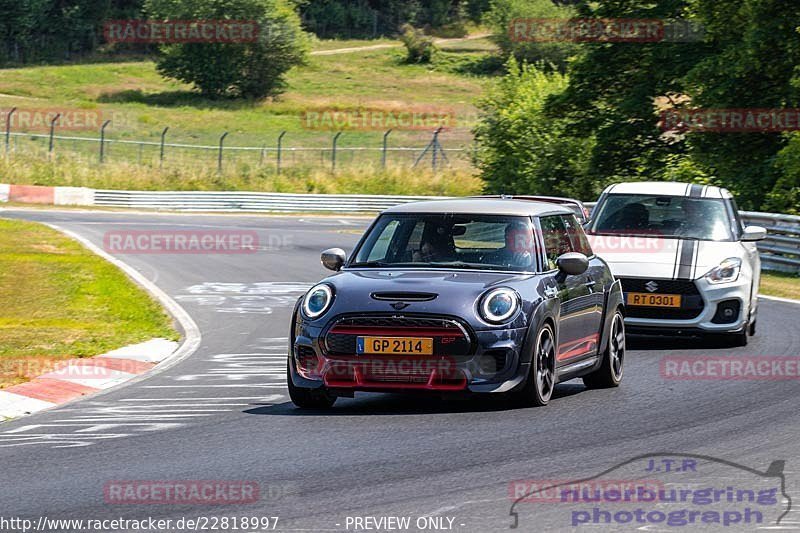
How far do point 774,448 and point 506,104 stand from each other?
3772cm

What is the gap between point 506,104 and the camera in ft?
150

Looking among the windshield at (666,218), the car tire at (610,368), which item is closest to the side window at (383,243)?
the car tire at (610,368)

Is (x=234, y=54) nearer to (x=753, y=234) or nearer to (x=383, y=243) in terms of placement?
(x=753, y=234)

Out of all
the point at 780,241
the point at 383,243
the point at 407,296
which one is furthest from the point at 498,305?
the point at 780,241

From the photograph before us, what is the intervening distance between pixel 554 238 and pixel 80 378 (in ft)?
14.5

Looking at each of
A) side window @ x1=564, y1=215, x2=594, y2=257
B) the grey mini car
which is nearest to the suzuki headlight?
side window @ x1=564, y1=215, x2=594, y2=257

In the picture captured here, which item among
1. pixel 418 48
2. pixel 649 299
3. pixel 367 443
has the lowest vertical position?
pixel 418 48

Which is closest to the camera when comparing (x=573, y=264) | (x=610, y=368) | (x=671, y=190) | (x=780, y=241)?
(x=573, y=264)

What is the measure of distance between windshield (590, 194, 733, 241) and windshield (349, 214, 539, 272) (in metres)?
5.30

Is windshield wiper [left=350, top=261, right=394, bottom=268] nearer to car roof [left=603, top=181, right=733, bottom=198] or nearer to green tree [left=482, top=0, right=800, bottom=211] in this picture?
car roof [left=603, top=181, right=733, bottom=198]

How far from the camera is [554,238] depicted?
36.0 feet

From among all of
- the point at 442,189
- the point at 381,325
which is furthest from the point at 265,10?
the point at 381,325

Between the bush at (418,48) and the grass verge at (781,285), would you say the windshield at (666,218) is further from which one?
the bush at (418,48)

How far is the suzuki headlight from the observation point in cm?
1464
